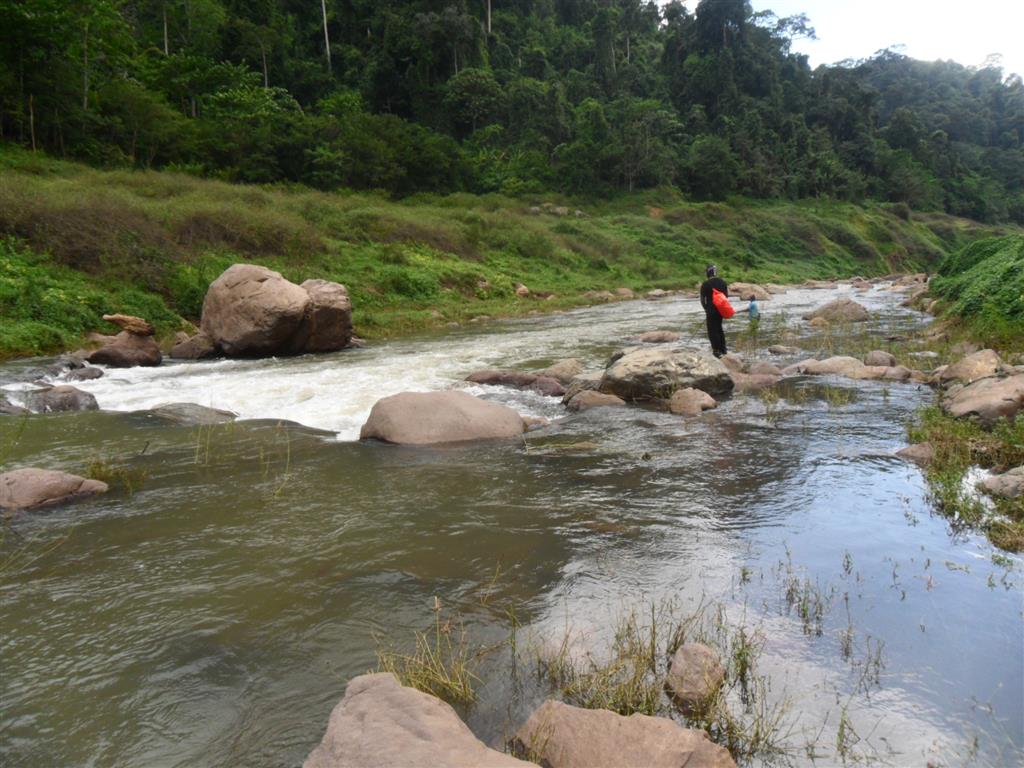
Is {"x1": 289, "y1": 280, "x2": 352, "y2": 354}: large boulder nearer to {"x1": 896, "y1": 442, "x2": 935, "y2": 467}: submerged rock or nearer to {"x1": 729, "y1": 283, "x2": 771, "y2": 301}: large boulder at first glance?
{"x1": 896, "y1": 442, "x2": 935, "y2": 467}: submerged rock

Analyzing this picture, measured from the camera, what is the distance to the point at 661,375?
953cm

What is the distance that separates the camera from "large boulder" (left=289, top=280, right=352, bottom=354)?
1484cm

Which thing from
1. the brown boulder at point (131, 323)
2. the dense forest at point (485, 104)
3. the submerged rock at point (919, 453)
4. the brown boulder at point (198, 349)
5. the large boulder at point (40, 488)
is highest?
the dense forest at point (485, 104)

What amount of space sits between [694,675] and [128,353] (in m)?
13.3

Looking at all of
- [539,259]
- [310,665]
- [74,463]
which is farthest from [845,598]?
[539,259]

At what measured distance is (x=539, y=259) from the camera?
105 ft

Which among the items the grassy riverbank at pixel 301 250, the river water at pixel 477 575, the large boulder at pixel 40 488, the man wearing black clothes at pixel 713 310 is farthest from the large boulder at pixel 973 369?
the grassy riverbank at pixel 301 250

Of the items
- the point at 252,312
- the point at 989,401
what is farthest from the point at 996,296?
the point at 252,312

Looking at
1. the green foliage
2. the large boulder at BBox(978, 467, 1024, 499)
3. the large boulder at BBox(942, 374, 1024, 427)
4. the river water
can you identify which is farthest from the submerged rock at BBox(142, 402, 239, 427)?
the green foliage

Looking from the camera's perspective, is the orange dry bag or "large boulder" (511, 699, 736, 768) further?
the orange dry bag

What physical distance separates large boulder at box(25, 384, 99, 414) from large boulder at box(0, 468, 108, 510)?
415 cm

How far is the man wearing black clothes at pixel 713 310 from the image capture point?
1212cm

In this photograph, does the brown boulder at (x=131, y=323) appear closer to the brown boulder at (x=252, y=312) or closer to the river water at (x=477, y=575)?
the brown boulder at (x=252, y=312)

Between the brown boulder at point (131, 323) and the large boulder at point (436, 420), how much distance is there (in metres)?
8.57
